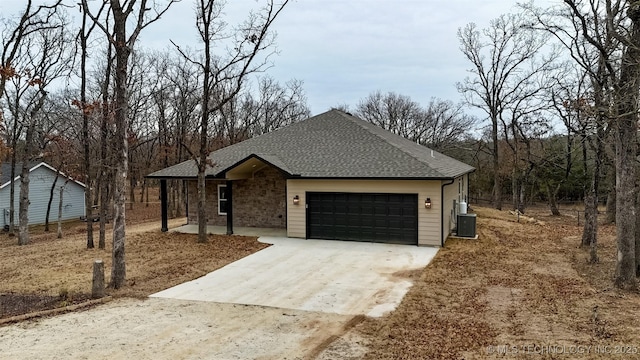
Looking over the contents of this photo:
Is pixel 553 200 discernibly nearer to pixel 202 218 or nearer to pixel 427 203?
pixel 427 203

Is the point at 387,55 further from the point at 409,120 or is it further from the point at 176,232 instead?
the point at 176,232

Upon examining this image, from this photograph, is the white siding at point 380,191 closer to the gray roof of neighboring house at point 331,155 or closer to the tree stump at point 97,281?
the gray roof of neighboring house at point 331,155

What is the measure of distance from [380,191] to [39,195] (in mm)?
24274

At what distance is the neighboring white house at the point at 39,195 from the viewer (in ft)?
85.6

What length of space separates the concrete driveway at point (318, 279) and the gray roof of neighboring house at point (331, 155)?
264 centimetres

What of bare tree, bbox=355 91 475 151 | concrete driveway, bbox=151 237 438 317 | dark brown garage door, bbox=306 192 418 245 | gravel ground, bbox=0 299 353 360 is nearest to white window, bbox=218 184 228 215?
dark brown garage door, bbox=306 192 418 245

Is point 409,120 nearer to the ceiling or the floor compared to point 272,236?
nearer to the ceiling

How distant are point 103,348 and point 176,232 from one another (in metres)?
11.4

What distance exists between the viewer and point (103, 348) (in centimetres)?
619

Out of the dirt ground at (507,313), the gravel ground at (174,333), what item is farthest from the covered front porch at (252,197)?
the gravel ground at (174,333)

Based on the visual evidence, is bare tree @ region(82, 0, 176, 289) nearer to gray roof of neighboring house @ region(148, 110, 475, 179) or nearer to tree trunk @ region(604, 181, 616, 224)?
gray roof of neighboring house @ region(148, 110, 475, 179)

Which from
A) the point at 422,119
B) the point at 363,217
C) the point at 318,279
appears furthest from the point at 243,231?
the point at 422,119

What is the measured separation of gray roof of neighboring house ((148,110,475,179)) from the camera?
14.9 meters

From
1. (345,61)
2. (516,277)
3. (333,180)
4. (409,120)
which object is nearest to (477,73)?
(345,61)
